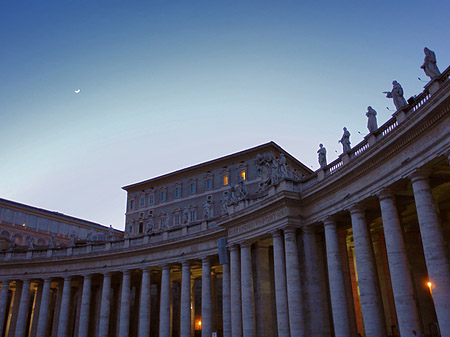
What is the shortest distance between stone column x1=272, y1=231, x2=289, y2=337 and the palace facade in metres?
0.09

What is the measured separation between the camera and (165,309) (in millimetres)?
48812

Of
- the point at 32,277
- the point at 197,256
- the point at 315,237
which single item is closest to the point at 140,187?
the point at 32,277

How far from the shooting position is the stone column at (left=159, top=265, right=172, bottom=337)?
158 ft

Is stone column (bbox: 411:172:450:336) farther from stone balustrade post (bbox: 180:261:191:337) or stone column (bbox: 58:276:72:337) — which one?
stone column (bbox: 58:276:72:337)

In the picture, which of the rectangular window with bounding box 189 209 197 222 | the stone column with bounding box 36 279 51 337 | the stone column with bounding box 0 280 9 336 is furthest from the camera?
the rectangular window with bounding box 189 209 197 222

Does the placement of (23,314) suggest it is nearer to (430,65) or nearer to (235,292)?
(235,292)

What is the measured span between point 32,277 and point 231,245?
32.5 meters

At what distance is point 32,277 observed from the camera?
5753cm

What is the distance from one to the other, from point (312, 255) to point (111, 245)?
31.4 metres

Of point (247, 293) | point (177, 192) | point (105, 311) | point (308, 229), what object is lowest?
→ point (247, 293)

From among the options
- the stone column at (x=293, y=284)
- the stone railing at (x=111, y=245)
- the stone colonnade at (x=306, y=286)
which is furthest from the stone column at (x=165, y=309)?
the stone column at (x=293, y=284)

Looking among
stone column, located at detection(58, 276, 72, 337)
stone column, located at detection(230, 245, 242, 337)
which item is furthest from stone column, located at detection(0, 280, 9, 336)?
stone column, located at detection(230, 245, 242, 337)

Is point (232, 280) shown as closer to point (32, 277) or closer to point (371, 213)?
point (371, 213)

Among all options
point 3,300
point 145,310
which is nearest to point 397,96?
point 145,310
